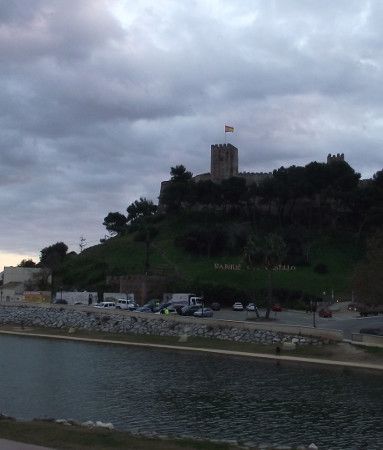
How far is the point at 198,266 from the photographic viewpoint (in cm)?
11200

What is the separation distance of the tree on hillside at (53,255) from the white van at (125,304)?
35381 mm

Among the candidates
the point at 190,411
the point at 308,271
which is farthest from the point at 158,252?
the point at 190,411

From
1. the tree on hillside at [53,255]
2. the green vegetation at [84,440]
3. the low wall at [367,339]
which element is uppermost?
the tree on hillside at [53,255]

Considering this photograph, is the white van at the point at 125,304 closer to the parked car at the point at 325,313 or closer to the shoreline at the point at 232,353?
the shoreline at the point at 232,353

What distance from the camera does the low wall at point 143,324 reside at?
6100 cm

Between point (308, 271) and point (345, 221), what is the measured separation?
24861 mm

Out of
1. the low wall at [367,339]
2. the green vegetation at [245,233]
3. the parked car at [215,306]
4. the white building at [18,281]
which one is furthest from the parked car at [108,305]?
the low wall at [367,339]

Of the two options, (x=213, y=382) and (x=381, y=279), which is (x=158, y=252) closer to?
(x=381, y=279)

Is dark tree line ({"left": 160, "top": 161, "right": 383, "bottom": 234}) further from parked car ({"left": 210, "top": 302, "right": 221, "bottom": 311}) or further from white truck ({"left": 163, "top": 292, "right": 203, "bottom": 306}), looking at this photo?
parked car ({"left": 210, "top": 302, "right": 221, "bottom": 311})

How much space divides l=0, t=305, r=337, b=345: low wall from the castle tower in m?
65.1

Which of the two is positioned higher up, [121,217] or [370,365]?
[121,217]

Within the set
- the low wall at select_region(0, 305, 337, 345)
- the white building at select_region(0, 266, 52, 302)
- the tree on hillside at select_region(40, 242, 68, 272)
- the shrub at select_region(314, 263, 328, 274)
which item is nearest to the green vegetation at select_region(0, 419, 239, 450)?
the low wall at select_region(0, 305, 337, 345)

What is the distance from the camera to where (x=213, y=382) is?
1628 inches

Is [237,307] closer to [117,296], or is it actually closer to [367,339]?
[117,296]
